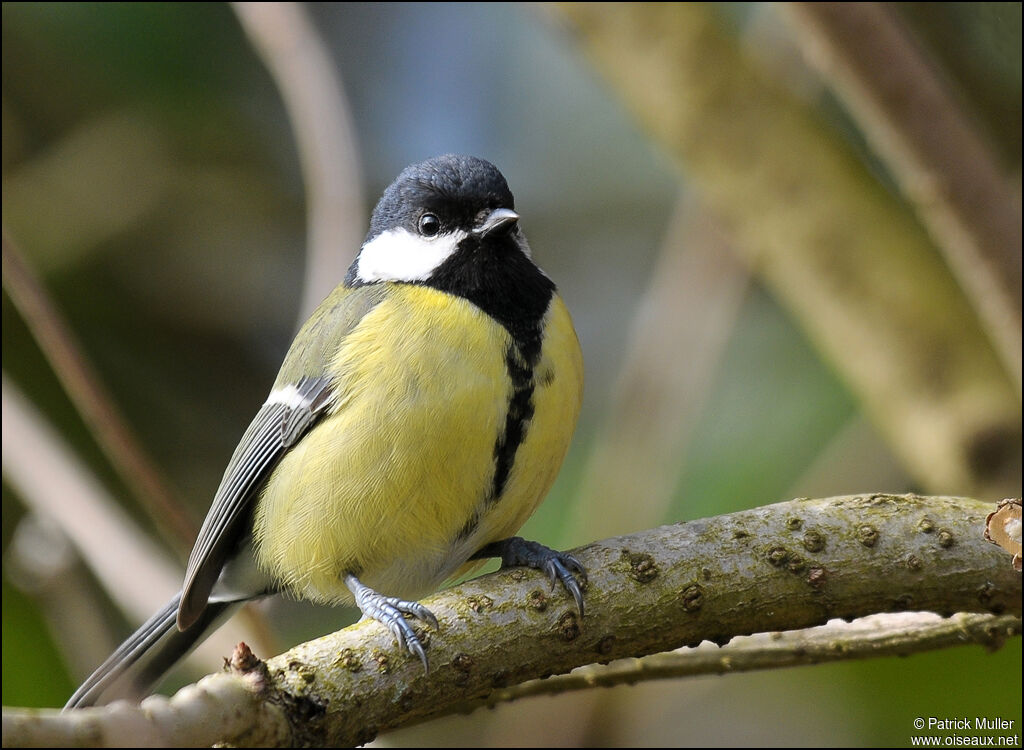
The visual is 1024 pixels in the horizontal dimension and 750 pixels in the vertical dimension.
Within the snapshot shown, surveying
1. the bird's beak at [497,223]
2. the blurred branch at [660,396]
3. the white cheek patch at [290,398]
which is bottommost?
the blurred branch at [660,396]

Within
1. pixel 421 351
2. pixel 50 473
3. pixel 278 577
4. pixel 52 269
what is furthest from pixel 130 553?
pixel 52 269

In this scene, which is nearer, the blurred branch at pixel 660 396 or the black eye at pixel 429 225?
the black eye at pixel 429 225

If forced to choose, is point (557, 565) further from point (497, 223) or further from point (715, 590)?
point (497, 223)

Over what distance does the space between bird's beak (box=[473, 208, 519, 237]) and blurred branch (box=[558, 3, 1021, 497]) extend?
90cm

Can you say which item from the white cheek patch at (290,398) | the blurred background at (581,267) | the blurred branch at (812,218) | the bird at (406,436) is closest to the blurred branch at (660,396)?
the blurred background at (581,267)

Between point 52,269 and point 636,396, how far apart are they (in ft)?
5.71

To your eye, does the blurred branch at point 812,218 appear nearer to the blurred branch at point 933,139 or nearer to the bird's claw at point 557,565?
the blurred branch at point 933,139

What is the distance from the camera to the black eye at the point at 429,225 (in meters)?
1.88

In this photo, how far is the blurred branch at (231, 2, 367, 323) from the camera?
7.47 ft

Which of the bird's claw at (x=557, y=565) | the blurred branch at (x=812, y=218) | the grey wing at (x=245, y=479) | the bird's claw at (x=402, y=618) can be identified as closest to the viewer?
the bird's claw at (x=402, y=618)

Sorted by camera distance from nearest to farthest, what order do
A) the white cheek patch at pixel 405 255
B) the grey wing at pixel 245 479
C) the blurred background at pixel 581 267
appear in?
the grey wing at pixel 245 479 < the white cheek patch at pixel 405 255 < the blurred background at pixel 581 267

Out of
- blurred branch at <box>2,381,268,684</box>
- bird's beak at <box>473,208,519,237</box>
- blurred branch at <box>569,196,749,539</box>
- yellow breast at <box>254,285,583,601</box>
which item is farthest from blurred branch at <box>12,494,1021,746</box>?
blurred branch at <box>569,196,749,539</box>

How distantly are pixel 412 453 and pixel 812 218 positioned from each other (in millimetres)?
1404

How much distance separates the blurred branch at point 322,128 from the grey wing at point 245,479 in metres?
0.56
